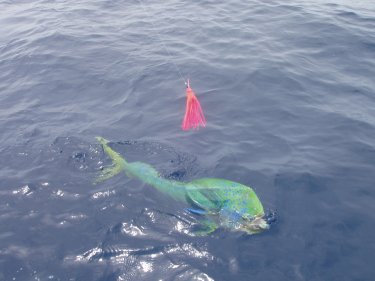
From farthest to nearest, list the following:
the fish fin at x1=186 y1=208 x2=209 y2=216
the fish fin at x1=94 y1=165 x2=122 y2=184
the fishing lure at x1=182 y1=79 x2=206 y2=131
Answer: the fishing lure at x1=182 y1=79 x2=206 y2=131
the fish fin at x1=94 y1=165 x2=122 y2=184
the fish fin at x1=186 y1=208 x2=209 y2=216

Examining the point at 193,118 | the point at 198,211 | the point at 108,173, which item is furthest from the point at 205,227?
the point at 193,118

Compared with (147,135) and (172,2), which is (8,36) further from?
(147,135)

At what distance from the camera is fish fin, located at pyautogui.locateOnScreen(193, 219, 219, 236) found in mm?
6016

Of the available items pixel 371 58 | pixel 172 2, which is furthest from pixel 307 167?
pixel 172 2

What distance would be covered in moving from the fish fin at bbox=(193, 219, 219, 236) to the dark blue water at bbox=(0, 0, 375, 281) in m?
Answer: 0.12

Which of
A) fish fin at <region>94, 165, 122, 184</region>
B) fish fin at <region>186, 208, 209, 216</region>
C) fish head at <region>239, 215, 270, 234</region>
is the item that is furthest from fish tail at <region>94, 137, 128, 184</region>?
fish head at <region>239, 215, 270, 234</region>

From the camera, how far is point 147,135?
8562mm

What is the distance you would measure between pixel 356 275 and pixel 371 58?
7.56 meters

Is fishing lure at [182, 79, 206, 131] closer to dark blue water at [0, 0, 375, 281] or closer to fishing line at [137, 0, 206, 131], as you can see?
fishing line at [137, 0, 206, 131]

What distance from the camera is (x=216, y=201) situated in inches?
250

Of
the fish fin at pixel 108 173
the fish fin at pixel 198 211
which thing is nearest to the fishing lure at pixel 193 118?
the fish fin at pixel 108 173

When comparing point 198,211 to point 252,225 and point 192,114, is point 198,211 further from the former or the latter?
point 192,114

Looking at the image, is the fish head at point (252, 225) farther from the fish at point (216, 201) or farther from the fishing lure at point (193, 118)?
the fishing lure at point (193, 118)

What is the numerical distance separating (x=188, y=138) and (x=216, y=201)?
2321 millimetres
